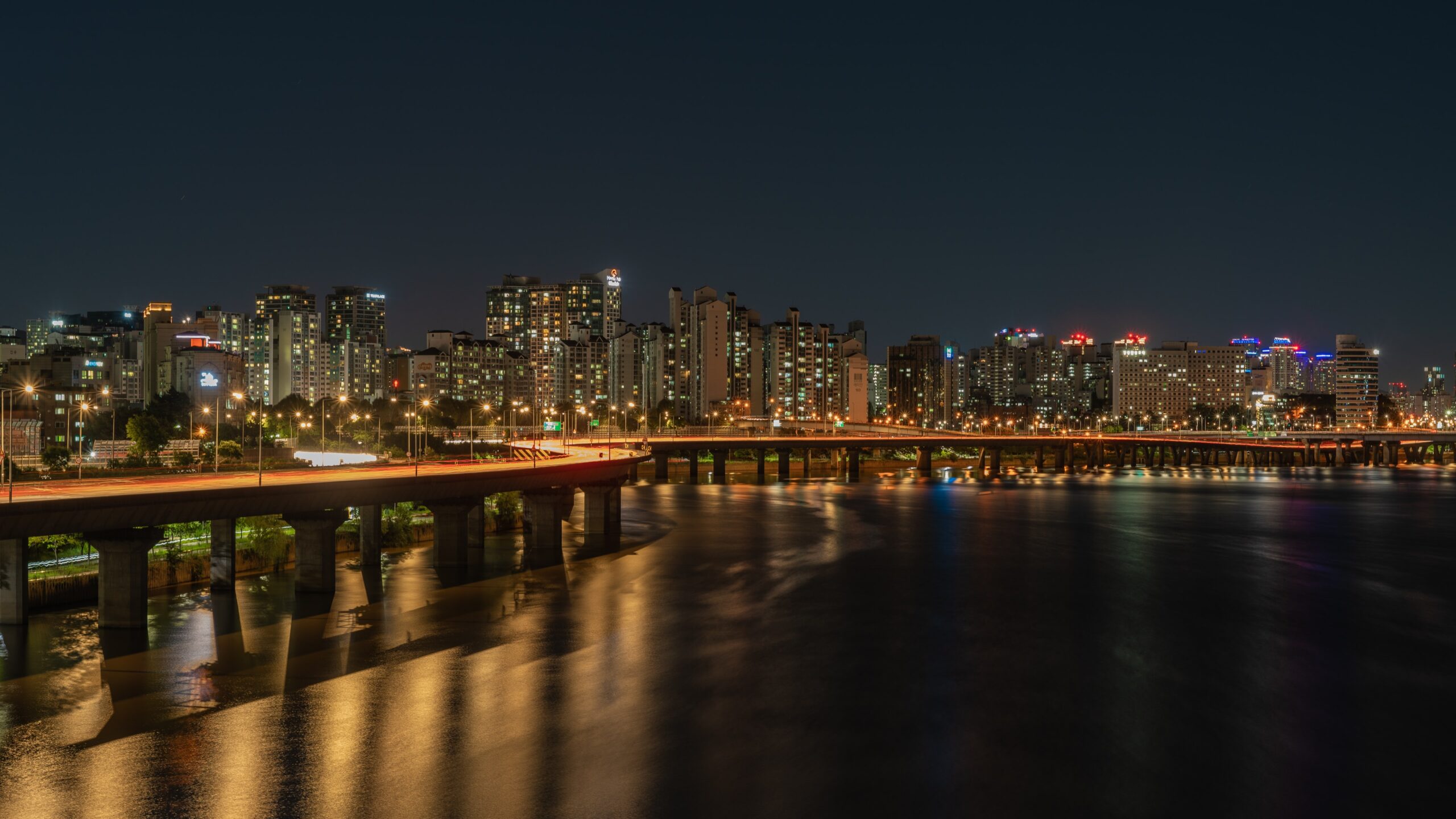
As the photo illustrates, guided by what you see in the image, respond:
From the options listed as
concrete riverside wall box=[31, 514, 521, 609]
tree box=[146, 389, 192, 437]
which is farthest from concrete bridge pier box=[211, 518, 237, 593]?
tree box=[146, 389, 192, 437]

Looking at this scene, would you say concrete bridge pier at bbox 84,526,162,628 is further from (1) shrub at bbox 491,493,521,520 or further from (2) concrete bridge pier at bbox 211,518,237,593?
(1) shrub at bbox 491,493,521,520

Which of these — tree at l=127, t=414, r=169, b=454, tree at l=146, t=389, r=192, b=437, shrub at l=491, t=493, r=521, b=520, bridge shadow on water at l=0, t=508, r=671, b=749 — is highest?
tree at l=146, t=389, r=192, b=437

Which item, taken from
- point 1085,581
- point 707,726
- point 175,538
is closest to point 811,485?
point 1085,581

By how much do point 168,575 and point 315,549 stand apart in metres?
7.79

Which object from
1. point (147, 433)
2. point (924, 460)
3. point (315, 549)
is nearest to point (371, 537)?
point (315, 549)

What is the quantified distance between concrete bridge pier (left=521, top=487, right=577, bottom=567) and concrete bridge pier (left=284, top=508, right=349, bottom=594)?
1476cm

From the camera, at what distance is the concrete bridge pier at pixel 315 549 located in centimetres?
3878

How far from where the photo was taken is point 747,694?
92.1ft

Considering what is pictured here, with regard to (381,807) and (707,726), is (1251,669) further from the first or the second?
(381,807)

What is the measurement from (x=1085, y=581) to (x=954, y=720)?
2661cm

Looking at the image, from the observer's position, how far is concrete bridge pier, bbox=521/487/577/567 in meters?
53.9

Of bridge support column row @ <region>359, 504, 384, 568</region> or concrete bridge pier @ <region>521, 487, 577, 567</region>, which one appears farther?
concrete bridge pier @ <region>521, 487, 577, 567</region>

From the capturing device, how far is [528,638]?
34062 millimetres

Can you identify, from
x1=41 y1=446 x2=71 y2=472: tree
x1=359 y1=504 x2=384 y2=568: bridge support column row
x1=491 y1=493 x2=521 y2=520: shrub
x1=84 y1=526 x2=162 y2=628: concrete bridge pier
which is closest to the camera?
x1=84 y1=526 x2=162 y2=628: concrete bridge pier
